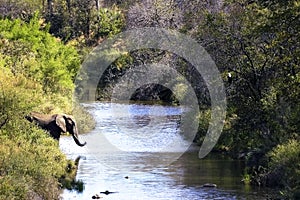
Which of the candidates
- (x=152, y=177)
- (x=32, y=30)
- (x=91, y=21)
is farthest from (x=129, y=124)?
(x=91, y=21)

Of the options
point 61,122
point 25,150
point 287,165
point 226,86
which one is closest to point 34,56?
point 61,122

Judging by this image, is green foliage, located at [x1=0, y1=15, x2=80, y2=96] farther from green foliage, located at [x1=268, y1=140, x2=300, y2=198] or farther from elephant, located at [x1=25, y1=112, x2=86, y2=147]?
green foliage, located at [x1=268, y1=140, x2=300, y2=198]

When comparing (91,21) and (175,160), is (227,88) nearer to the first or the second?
(175,160)

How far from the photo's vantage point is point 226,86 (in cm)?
2848

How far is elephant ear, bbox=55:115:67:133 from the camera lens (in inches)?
1051

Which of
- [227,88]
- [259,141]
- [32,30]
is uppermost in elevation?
[32,30]

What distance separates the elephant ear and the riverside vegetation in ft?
2.98

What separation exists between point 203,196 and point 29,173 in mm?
5051

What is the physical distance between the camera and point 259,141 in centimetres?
2652

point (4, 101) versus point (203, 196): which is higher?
point (4, 101)

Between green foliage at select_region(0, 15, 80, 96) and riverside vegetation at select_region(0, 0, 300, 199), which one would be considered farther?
green foliage at select_region(0, 15, 80, 96)

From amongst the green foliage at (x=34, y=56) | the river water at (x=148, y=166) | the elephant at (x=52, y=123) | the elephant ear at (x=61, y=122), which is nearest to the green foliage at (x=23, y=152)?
the river water at (x=148, y=166)

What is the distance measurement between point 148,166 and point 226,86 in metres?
4.54

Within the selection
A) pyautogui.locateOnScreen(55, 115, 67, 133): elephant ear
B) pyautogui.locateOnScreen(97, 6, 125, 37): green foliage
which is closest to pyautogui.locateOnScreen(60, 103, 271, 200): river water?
pyautogui.locateOnScreen(55, 115, 67, 133): elephant ear
